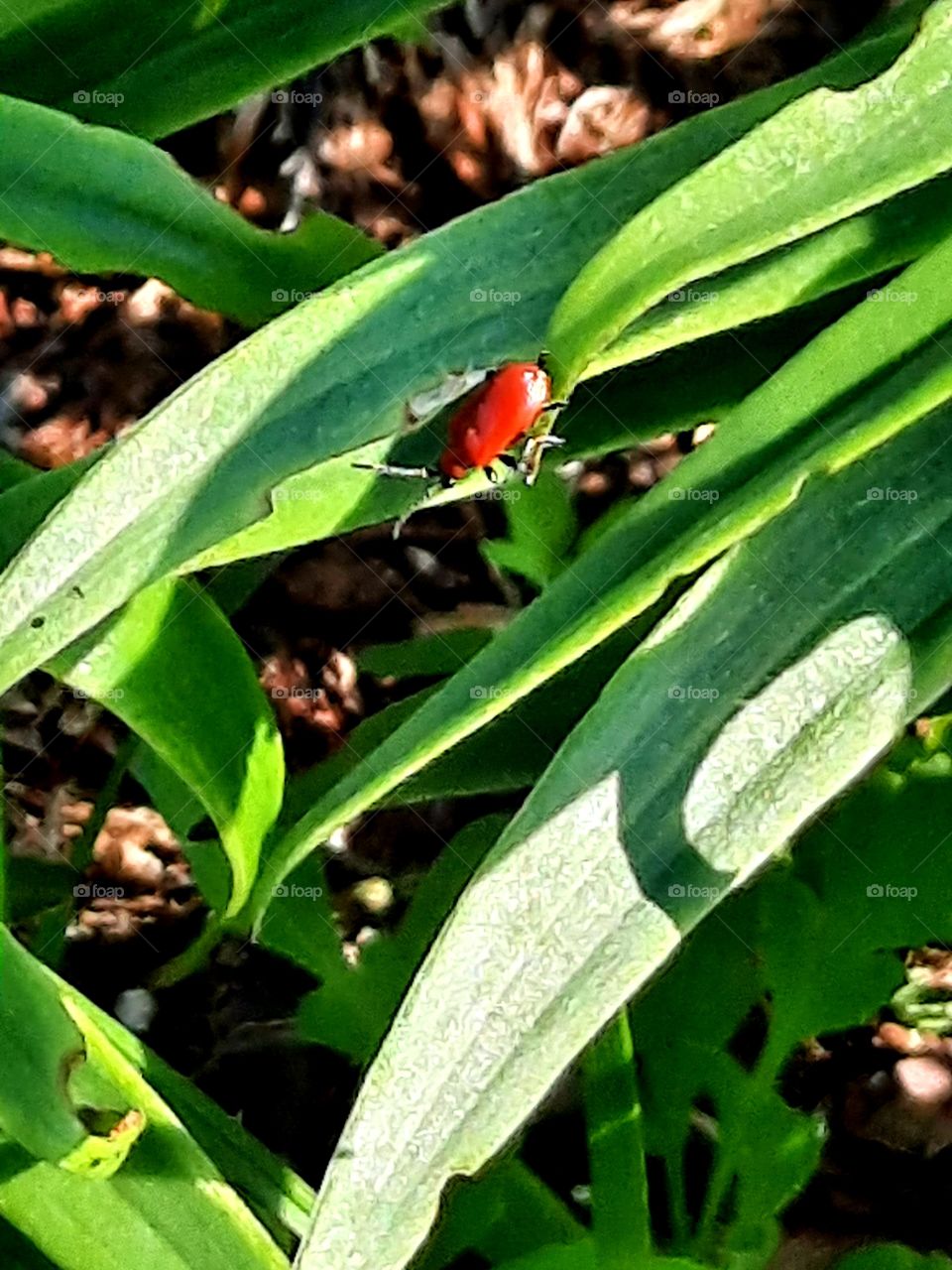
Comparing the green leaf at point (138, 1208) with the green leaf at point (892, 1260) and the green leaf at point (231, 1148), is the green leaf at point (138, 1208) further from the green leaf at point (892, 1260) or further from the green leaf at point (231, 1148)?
the green leaf at point (892, 1260)

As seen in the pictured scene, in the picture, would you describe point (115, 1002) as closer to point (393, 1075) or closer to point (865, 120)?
point (393, 1075)

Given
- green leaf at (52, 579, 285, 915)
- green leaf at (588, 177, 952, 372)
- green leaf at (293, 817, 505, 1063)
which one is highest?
green leaf at (588, 177, 952, 372)

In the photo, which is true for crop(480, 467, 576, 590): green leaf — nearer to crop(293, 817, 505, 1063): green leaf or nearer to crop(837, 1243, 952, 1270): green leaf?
crop(293, 817, 505, 1063): green leaf

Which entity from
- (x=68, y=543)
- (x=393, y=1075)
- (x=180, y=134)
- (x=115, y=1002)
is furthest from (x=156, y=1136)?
(x=180, y=134)

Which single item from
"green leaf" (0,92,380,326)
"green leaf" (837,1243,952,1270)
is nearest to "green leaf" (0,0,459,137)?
"green leaf" (0,92,380,326)

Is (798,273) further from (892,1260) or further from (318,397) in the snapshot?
(892,1260)

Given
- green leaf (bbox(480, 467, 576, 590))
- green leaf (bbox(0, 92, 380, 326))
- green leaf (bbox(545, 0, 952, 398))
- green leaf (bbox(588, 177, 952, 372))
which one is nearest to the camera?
green leaf (bbox(545, 0, 952, 398))

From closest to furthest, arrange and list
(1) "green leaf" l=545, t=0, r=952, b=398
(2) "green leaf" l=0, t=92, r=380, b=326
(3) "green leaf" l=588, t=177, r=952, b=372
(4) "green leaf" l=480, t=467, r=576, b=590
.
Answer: (1) "green leaf" l=545, t=0, r=952, b=398, (3) "green leaf" l=588, t=177, r=952, b=372, (2) "green leaf" l=0, t=92, r=380, b=326, (4) "green leaf" l=480, t=467, r=576, b=590

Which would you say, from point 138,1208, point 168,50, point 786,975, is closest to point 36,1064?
point 138,1208
